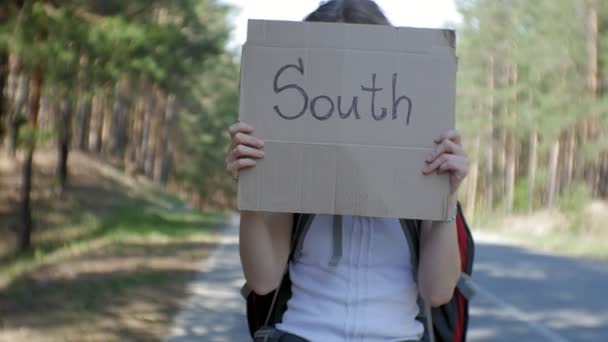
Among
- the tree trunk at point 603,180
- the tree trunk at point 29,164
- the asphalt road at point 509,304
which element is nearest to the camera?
the asphalt road at point 509,304

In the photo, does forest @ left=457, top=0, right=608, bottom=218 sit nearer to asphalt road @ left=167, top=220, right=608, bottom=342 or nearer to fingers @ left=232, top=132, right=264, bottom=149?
asphalt road @ left=167, top=220, right=608, bottom=342

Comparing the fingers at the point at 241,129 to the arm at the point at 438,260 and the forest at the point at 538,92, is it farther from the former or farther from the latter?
the forest at the point at 538,92

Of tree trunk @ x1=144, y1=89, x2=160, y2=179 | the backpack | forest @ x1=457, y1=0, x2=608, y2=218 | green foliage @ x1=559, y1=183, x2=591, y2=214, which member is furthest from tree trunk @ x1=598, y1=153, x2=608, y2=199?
the backpack

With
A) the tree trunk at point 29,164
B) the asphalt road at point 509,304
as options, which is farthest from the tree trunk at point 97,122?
the asphalt road at point 509,304

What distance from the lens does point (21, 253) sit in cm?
1595

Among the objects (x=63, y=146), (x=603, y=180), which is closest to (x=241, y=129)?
(x=63, y=146)

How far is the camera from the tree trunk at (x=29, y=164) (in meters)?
11.4

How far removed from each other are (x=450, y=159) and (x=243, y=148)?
1.81 feet

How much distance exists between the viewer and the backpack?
2328mm

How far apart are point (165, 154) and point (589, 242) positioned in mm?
42143

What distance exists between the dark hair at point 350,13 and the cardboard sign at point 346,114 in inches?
7.2

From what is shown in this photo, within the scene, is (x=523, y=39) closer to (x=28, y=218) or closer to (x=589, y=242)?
(x=589, y=242)

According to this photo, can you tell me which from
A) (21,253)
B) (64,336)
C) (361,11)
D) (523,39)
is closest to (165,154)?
(523,39)

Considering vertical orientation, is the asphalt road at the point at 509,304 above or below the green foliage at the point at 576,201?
below
